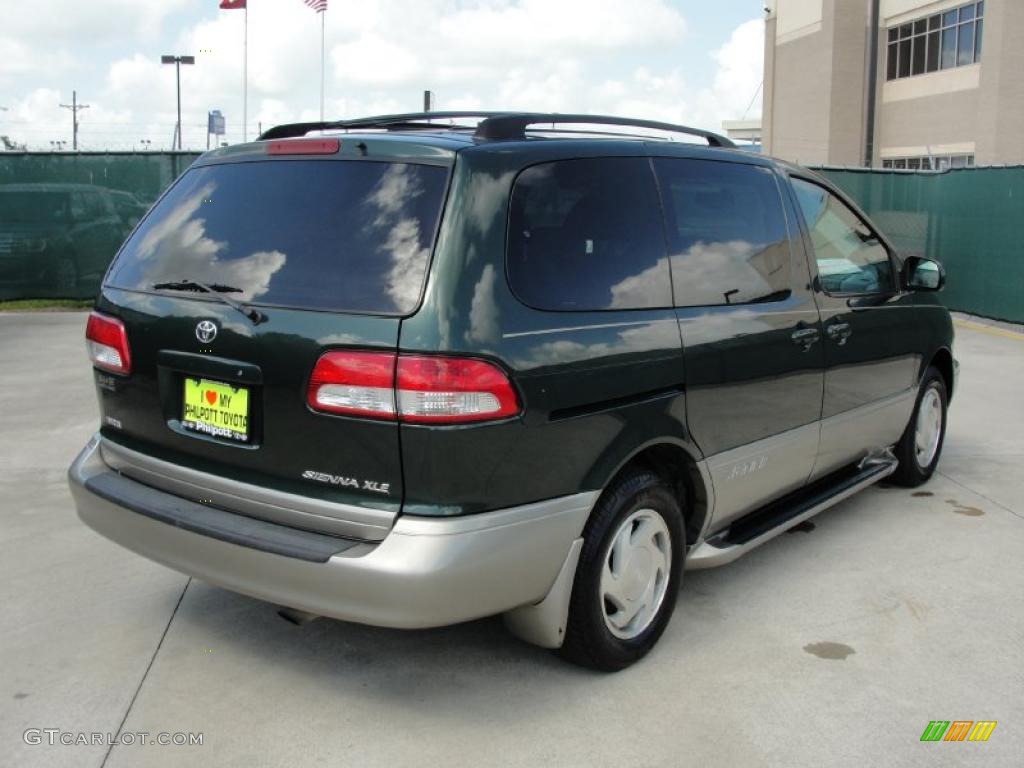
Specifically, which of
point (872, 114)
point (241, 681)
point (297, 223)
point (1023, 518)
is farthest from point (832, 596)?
point (872, 114)

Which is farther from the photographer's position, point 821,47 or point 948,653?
point 821,47

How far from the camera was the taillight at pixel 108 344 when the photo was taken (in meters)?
3.54

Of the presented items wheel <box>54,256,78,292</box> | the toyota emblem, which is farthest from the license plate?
wheel <box>54,256,78,292</box>

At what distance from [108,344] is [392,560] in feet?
4.82

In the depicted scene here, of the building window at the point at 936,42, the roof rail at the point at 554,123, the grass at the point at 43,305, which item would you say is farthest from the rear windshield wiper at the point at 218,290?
the building window at the point at 936,42

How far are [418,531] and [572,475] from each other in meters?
0.54

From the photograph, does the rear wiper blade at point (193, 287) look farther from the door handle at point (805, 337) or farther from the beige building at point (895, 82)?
the beige building at point (895, 82)

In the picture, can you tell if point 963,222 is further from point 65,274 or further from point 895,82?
point 895,82

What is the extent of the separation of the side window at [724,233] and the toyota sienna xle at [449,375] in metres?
0.01

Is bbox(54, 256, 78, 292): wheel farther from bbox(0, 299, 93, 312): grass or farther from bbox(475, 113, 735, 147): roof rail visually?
bbox(475, 113, 735, 147): roof rail

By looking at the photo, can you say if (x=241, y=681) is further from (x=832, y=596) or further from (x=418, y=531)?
(x=832, y=596)

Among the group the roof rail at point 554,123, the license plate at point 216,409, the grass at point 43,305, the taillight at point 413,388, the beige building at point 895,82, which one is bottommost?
the grass at point 43,305

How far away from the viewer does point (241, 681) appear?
3.51 metres

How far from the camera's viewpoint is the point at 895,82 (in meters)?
32.8
